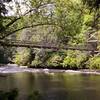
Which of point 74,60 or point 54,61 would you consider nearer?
point 74,60

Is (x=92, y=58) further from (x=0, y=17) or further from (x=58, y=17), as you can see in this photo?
(x=0, y=17)

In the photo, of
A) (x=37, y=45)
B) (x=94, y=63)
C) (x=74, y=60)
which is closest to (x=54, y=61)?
(x=74, y=60)

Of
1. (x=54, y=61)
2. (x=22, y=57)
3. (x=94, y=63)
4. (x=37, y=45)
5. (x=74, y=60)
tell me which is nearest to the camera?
(x=37, y=45)

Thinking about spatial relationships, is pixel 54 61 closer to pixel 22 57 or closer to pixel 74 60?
pixel 74 60

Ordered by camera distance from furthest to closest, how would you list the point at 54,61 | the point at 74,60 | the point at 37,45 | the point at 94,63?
the point at 54,61, the point at 74,60, the point at 94,63, the point at 37,45

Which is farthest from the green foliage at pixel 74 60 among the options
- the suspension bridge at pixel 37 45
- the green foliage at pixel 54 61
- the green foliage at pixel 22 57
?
the green foliage at pixel 22 57

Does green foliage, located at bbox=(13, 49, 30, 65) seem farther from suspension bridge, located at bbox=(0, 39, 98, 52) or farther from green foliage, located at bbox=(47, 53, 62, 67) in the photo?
suspension bridge, located at bbox=(0, 39, 98, 52)

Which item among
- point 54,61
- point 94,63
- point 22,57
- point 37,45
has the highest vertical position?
point 37,45

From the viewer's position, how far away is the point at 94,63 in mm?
44250

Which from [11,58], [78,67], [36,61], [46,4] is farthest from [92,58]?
[46,4]

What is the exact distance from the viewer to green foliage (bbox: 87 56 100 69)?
44094 mm

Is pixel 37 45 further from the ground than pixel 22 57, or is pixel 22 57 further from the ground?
pixel 37 45

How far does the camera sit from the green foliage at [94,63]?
44.1 meters

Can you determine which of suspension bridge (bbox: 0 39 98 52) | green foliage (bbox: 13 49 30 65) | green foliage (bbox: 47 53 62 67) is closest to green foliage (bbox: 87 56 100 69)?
suspension bridge (bbox: 0 39 98 52)
